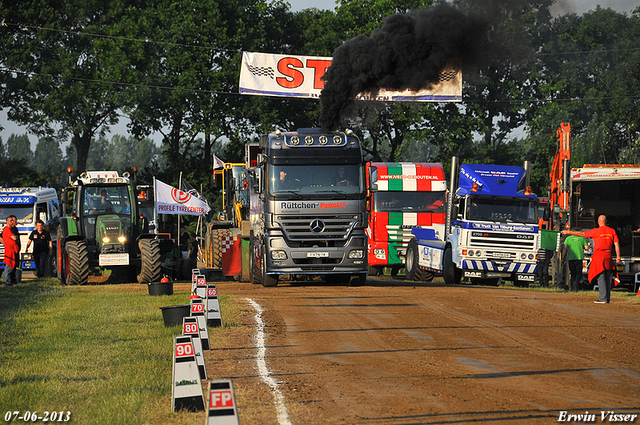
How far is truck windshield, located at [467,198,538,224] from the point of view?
24422mm

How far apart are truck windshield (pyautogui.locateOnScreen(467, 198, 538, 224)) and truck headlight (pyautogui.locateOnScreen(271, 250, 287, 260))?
6459 millimetres

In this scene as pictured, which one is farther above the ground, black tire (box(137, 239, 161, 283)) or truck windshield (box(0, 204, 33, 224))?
truck windshield (box(0, 204, 33, 224))

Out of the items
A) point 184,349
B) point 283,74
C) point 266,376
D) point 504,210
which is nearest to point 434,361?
point 266,376

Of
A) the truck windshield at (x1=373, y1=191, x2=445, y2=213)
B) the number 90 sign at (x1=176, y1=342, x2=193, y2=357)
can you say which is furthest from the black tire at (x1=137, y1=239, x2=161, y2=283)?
the number 90 sign at (x1=176, y1=342, x2=193, y2=357)

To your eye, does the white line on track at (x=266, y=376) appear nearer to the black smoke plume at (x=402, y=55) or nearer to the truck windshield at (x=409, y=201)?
the black smoke plume at (x=402, y=55)

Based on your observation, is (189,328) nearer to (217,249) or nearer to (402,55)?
(402,55)

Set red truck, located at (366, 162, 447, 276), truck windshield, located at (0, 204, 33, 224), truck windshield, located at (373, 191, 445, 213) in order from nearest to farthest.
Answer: red truck, located at (366, 162, 447, 276) < truck windshield, located at (373, 191, 445, 213) < truck windshield, located at (0, 204, 33, 224)

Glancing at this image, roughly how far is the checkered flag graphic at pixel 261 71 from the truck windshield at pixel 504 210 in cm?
1582

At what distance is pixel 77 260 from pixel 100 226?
127cm

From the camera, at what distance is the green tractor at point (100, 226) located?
23.2 metres

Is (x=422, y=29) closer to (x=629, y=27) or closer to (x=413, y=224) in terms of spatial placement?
(x=413, y=224)

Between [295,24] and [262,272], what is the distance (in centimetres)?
3888

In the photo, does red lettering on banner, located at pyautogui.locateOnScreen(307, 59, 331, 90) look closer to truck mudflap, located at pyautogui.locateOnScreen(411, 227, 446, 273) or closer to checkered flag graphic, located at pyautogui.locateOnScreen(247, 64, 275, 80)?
checkered flag graphic, located at pyautogui.locateOnScreen(247, 64, 275, 80)

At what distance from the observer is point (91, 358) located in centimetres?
1079
